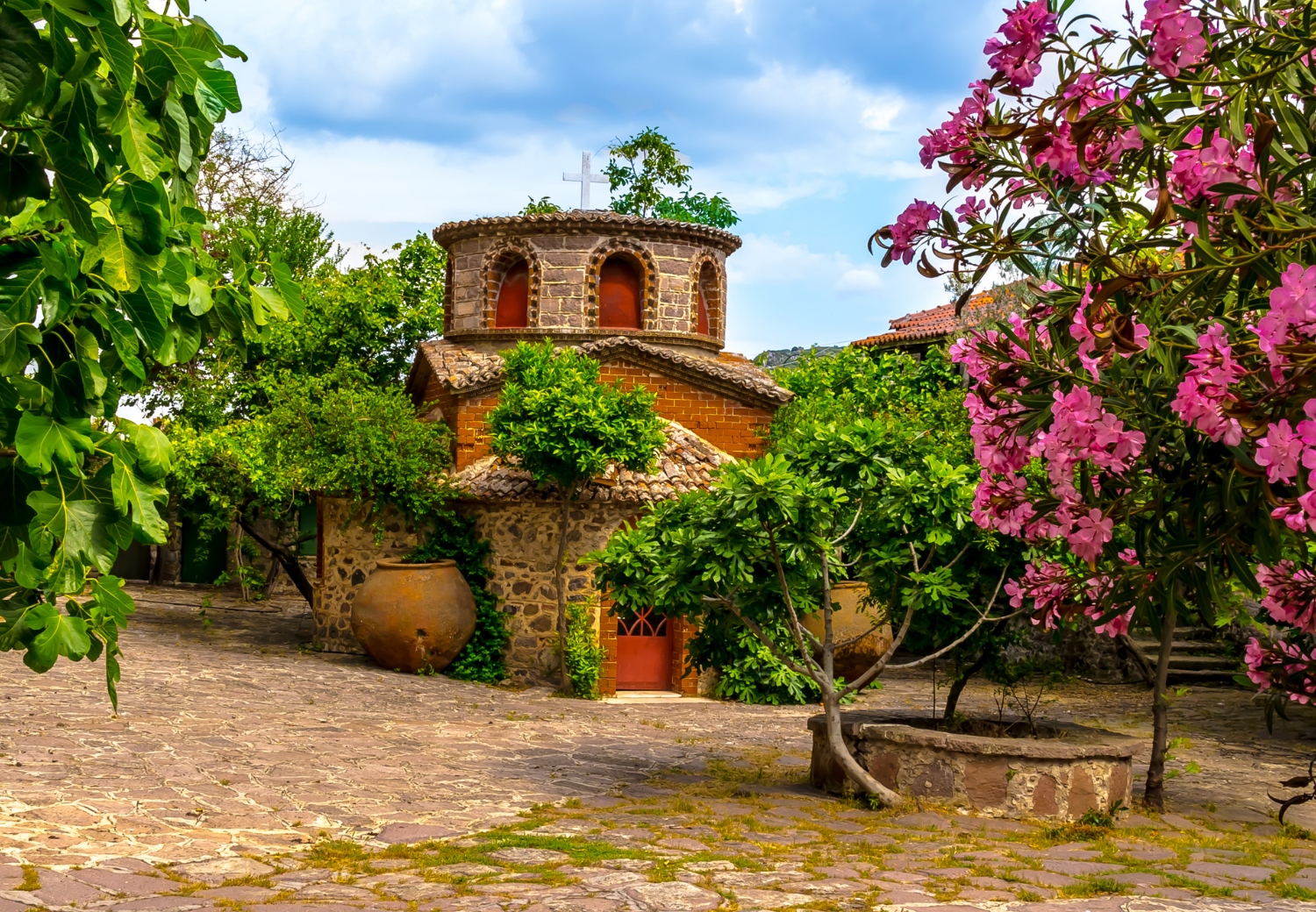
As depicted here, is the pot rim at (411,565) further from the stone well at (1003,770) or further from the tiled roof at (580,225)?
the stone well at (1003,770)

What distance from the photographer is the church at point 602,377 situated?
54.2ft

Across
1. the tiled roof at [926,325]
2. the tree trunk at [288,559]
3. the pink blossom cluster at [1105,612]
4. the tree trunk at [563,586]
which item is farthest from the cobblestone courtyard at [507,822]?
the tiled roof at [926,325]

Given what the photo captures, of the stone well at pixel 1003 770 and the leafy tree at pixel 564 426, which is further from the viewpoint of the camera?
the leafy tree at pixel 564 426

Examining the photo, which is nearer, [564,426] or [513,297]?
[564,426]

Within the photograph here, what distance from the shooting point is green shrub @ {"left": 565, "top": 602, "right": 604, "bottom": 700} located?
52.5 ft

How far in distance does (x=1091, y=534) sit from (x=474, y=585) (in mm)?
14163

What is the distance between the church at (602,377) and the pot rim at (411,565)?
24.3 inches

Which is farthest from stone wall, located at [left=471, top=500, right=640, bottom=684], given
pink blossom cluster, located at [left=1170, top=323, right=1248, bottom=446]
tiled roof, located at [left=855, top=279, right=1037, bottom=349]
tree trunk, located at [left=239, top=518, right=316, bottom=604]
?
pink blossom cluster, located at [left=1170, top=323, right=1248, bottom=446]

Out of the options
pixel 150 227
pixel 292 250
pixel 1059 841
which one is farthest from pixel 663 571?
pixel 292 250

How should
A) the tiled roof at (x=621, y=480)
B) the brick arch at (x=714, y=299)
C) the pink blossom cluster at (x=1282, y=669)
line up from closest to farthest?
1. the pink blossom cluster at (x=1282, y=669)
2. the tiled roof at (x=621, y=480)
3. the brick arch at (x=714, y=299)

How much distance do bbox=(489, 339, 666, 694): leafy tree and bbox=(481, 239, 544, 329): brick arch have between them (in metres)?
3.36

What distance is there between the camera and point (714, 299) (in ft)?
68.6

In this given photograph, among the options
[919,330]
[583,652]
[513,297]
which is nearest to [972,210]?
[583,652]

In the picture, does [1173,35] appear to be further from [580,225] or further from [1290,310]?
[580,225]
